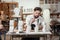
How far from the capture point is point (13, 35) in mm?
2938

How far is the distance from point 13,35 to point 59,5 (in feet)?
10.9

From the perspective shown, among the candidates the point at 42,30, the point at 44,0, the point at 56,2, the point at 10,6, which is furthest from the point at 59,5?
the point at 42,30

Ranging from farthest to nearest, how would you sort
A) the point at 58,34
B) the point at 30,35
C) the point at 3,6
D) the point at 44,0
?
the point at 44,0 < the point at 3,6 < the point at 58,34 < the point at 30,35

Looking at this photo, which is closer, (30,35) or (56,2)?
(30,35)

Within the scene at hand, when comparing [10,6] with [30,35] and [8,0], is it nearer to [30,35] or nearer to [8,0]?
[8,0]

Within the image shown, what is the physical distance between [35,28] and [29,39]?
0.77ft

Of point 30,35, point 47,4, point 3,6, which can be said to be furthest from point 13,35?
point 47,4

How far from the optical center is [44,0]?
6.05 m

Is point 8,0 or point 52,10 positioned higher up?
point 8,0

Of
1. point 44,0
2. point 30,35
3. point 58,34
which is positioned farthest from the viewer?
point 44,0

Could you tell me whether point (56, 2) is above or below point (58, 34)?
above

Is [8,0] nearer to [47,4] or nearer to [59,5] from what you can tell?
[47,4]

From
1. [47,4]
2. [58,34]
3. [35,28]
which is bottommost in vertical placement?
[58,34]

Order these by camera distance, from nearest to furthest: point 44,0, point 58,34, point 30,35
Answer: point 30,35, point 58,34, point 44,0
